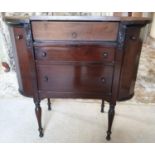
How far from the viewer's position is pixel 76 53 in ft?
3.89

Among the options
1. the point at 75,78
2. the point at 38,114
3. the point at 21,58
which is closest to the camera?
the point at 75,78

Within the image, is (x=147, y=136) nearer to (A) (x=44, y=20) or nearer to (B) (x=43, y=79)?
(B) (x=43, y=79)

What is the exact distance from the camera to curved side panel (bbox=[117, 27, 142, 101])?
4.24 ft

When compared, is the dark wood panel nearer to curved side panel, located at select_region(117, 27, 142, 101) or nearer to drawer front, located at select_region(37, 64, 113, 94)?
drawer front, located at select_region(37, 64, 113, 94)

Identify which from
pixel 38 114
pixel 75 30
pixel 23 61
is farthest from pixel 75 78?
pixel 23 61

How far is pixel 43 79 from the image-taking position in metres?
1.30

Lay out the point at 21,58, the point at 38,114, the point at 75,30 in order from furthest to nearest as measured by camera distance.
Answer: the point at 21,58 < the point at 38,114 < the point at 75,30

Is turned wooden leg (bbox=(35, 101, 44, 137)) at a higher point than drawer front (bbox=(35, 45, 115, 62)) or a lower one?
lower

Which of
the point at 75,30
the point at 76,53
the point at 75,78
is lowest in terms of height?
the point at 75,78

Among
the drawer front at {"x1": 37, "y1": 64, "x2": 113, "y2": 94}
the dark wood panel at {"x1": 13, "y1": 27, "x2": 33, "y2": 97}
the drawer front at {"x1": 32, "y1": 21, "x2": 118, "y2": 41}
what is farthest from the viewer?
the dark wood panel at {"x1": 13, "y1": 27, "x2": 33, "y2": 97}

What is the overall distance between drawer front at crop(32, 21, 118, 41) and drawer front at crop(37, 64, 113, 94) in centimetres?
19

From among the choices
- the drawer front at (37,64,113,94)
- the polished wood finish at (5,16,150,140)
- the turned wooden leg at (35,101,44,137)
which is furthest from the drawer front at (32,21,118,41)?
the turned wooden leg at (35,101,44,137)

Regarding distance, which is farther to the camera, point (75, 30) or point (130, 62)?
point (130, 62)

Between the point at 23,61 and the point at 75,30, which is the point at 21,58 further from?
the point at 75,30
